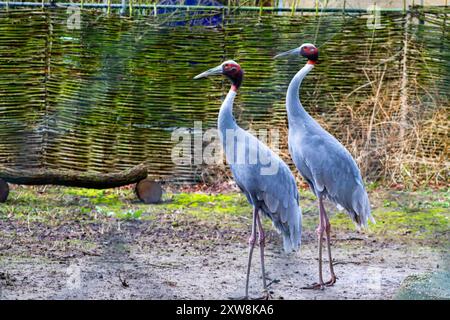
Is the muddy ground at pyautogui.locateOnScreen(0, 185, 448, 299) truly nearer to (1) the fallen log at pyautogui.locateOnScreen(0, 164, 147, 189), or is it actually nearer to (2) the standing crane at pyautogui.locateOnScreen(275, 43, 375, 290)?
(1) the fallen log at pyautogui.locateOnScreen(0, 164, 147, 189)

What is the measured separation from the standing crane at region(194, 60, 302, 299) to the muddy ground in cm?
48

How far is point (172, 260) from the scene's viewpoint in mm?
7125

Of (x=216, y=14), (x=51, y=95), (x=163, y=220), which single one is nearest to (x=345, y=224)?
(x=163, y=220)

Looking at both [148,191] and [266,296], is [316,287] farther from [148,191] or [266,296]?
[148,191]

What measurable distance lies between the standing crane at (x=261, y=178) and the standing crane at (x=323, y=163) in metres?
0.24

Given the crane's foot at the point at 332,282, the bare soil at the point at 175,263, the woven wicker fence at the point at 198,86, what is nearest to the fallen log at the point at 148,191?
the bare soil at the point at 175,263

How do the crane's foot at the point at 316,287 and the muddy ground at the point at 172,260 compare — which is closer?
the muddy ground at the point at 172,260

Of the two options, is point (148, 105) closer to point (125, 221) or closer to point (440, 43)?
point (125, 221)

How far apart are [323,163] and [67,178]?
3.48m

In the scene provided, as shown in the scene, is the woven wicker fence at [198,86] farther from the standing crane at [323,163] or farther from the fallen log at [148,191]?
the standing crane at [323,163]

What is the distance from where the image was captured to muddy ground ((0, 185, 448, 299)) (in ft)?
20.4

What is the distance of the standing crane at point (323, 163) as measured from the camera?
21.6ft

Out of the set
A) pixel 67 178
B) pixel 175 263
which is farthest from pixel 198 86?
pixel 175 263

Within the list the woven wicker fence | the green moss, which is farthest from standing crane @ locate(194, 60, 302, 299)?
the woven wicker fence
